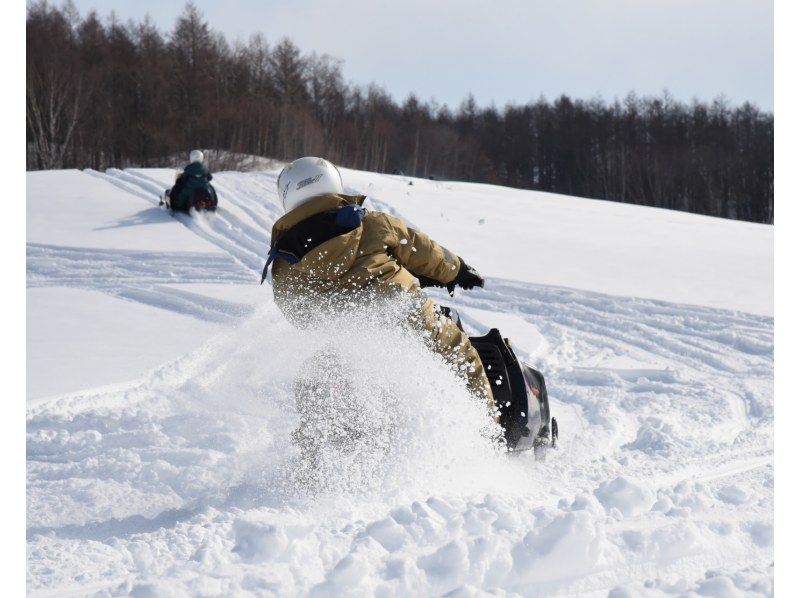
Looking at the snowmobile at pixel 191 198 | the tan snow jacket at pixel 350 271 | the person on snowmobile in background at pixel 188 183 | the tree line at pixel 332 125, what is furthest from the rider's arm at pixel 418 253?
the tree line at pixel 332 125

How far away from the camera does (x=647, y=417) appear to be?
503 cm

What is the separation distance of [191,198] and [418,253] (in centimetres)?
981

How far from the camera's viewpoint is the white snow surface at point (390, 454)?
2561mm

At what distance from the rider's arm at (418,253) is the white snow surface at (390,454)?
0.38 m

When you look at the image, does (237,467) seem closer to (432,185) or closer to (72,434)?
(72,434)

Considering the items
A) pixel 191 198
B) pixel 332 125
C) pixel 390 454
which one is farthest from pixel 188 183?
pixel 332 125

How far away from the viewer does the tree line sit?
37.2 m

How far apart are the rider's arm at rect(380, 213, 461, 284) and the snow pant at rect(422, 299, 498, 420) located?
7.1 inches

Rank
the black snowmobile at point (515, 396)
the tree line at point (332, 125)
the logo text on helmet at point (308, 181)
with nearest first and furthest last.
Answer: the logo text on helmet at point (308, 181)
the black snowmobile at point (515, 396)
the tree line at point (332, 125)

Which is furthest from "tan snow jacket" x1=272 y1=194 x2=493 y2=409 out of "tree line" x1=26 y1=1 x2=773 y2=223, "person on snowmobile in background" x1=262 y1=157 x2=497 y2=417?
"tree line" x1=26 y1=1 x2=773 y2=223

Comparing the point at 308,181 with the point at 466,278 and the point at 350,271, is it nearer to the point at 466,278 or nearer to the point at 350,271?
the point at 350,271

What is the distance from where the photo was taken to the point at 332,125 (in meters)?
50.3

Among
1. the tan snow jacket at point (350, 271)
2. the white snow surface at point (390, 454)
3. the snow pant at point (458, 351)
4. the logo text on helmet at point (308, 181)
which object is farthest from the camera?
the snow pant at point (458, 351)

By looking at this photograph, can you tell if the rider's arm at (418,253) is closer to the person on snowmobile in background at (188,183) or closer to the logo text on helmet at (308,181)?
the logo text on helmet at (308,181)
